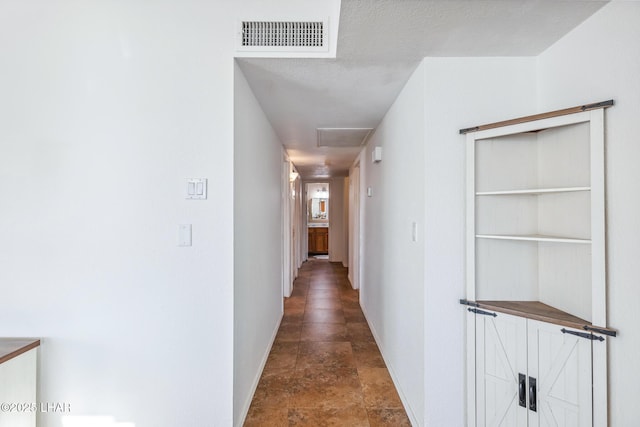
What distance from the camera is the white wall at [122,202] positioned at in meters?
1.52

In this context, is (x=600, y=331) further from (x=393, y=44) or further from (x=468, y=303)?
(x=393, y=44)

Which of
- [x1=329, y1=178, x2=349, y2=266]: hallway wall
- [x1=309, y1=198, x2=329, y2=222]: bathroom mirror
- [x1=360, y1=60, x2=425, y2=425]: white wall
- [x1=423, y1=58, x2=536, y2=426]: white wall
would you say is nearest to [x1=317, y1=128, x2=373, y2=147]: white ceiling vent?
[x1=360, y1=60, x2=425, y2=425]: white wall

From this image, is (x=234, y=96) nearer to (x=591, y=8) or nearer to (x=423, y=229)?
(x=423, y=229)

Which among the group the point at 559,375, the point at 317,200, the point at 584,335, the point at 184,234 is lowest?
the point at 559,375

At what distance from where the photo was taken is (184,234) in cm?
152

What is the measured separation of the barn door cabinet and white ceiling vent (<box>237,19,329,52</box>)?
37.3 inches

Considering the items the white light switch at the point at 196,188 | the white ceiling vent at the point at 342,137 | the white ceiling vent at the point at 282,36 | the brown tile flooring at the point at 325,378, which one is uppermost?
the white ceiling vent at the point at 282,36

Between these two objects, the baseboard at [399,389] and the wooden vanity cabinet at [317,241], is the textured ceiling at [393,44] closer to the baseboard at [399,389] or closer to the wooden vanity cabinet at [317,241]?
the baseboard at [399,389]

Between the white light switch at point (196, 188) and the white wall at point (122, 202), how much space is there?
1.4 inches

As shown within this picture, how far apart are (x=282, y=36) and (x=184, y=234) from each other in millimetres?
1187

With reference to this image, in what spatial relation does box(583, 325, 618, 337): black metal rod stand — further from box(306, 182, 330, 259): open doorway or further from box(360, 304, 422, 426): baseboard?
box(306, 182, 330, 259): open doorway

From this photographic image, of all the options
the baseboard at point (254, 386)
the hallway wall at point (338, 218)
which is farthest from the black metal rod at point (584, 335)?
the hallway wall at point (338, 218)

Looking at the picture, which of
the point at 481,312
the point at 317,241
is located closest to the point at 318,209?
the point at 317,241

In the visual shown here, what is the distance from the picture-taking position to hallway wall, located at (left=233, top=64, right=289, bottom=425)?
163 centimetres
